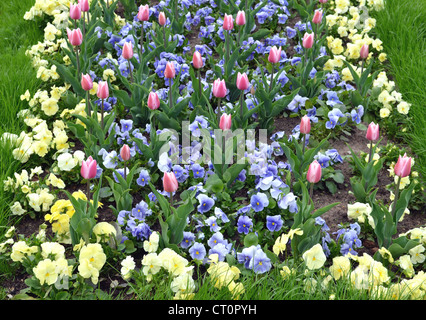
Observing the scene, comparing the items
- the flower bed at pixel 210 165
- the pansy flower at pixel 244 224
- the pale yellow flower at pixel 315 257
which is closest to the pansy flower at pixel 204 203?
the flower bed at pixel 210 165

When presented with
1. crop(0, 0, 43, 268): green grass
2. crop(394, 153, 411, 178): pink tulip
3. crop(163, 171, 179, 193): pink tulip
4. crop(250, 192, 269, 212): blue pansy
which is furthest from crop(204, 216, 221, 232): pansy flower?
crop(0, 0, 43, 268): green grass

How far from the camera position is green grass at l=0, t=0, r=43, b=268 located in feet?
11.3

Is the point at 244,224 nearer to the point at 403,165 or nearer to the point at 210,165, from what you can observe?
the point at 210,165

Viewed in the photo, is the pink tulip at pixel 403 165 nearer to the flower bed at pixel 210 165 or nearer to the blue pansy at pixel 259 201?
the flower bed at pixel 210 165

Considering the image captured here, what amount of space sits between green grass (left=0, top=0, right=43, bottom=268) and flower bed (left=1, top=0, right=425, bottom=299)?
8 cm

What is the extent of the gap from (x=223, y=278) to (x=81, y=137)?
4.74 feet

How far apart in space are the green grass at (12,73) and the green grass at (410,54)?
266 centimetres

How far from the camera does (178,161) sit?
345cm

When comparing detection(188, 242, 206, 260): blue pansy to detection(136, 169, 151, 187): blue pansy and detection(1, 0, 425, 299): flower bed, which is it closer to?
detection(1, 0, 425, 299): flower bed

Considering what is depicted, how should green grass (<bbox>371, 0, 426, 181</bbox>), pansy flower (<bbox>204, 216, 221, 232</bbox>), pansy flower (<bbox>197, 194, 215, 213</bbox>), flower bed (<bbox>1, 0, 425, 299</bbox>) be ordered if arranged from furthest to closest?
green grass (<bbox>371, 0, 426, 181</bbox>) → pansy flower (<bbox>197, 194, 215, 213</bbox>) → pansy flower (<bbox>204, 216, 221, 232</bbox>) → flower bed (<bbox>1, 0, 425, 299</bbox>)

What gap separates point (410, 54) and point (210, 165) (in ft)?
7.40

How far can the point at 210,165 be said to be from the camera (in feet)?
11.1

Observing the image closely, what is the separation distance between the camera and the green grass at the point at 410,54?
3.78 m
